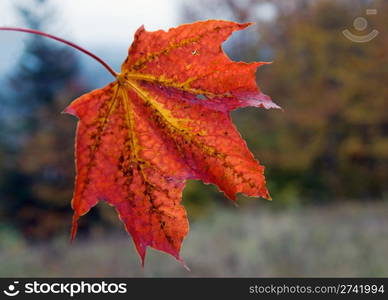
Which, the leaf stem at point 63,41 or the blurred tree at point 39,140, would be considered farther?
the blurred tree at point 39,140

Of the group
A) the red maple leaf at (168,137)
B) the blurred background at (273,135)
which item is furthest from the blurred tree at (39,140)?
the red maple leaf at (168,137)

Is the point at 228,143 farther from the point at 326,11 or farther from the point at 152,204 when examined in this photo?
the point at 326,11

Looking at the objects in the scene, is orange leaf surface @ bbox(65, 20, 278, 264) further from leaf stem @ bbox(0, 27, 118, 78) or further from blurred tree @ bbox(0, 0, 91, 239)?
blurred tree @ bbox(0, 0, 91, 239)

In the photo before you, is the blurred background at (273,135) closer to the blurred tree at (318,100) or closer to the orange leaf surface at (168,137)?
the blurred tree at (318,100)

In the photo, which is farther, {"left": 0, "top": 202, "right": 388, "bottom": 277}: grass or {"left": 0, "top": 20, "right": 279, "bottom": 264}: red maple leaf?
{"left": 0, "top": 202, "right": 388, "bottom": 277}: grass

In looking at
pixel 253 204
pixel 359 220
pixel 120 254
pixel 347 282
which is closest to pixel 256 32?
pixel 253 204

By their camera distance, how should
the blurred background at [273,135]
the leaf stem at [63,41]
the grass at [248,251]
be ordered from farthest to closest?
the blurred background at [273,135], the grass at [248,251], the leaf stem at [63,41]

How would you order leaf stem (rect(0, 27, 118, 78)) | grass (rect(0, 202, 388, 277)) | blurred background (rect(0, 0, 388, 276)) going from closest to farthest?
leaf stem (rect(0, 27, 118, 78)), grass (rect(0, 202, 388, 277)), blurred background (rect(0, 0, 388, 276))

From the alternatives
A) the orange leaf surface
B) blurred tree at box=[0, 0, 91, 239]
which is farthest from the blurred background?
the orange leaf surface
